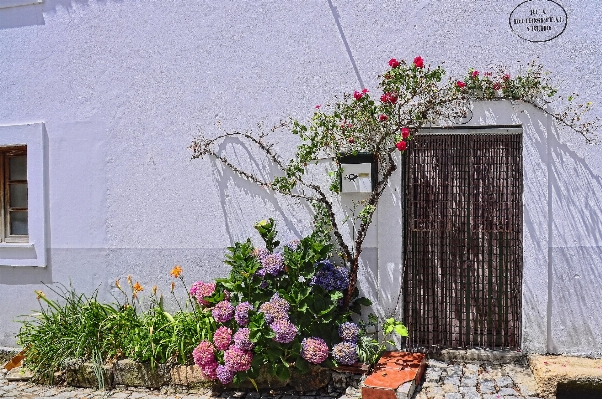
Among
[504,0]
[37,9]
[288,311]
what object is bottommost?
[288,311]

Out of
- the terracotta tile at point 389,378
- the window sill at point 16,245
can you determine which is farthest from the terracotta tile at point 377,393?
the window sill at point 16,245

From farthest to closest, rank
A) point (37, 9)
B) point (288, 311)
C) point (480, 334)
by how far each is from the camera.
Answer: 1. point (37, 9)
2. point (480, 334)
3. point (288, 311)

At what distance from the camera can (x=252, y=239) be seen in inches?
233

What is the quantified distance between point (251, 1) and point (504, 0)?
7.93 feet

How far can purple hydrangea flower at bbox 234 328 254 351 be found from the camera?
4.96 meters

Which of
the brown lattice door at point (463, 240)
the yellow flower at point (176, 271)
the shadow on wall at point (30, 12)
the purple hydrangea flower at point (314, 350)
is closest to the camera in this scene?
the purple hydrangea flower at point (314, 350)

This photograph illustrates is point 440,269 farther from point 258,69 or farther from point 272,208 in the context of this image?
point 258,69

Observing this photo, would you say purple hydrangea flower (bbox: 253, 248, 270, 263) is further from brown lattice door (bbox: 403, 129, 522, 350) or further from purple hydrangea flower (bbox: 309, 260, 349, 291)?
brown lattice door (bbox: 403, 129, 522, 350)

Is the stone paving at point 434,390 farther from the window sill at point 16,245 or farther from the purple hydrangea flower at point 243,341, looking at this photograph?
the window sill at point 16,245

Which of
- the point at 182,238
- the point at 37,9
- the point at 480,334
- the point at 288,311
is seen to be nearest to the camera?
the point at 288,311

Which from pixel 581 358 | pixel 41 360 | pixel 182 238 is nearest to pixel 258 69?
pixel 182 238

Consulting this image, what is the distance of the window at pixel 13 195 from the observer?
22.3 feet

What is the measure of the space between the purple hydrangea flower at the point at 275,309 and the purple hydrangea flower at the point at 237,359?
36cm

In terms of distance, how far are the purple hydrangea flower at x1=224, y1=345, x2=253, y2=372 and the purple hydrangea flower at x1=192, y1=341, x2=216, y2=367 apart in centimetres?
16
